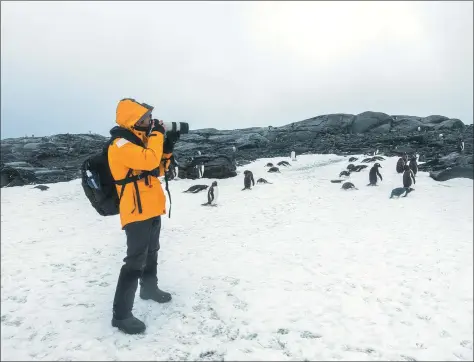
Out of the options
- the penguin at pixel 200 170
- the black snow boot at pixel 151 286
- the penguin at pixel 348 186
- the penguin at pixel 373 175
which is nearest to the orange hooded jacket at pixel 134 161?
the black snow boot at pixel 151 286

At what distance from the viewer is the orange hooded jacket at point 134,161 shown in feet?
13.0

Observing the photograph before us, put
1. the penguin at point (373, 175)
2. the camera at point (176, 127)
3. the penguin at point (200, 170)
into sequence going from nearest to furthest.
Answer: the camera at point (176, 127)
the penguin at point (373, 175)
the penguin at point (200, 170)

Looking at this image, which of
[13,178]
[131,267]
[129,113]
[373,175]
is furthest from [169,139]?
[13,178]

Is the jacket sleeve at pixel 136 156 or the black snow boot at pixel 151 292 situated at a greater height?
the jacket sleeve at pixel 136 156

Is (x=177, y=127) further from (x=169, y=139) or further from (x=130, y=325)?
(x=130, y=325)

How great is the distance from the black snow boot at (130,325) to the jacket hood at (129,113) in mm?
2259

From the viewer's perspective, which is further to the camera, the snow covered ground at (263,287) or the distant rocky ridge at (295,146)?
the distant rocky ridge at (295,146)

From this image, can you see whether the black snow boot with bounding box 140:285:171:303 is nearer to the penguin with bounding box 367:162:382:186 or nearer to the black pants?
the black pants

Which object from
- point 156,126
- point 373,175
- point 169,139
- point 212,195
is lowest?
point 212,195

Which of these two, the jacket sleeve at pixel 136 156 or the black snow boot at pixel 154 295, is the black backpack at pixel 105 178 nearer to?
the jacket sleeve at pixel 136 156

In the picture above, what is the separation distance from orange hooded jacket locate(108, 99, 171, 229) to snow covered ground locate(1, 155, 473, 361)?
4.75 feet

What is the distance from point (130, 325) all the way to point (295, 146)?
130 feet

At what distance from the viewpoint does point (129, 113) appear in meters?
4.20

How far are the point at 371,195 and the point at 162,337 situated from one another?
11.3 meters
